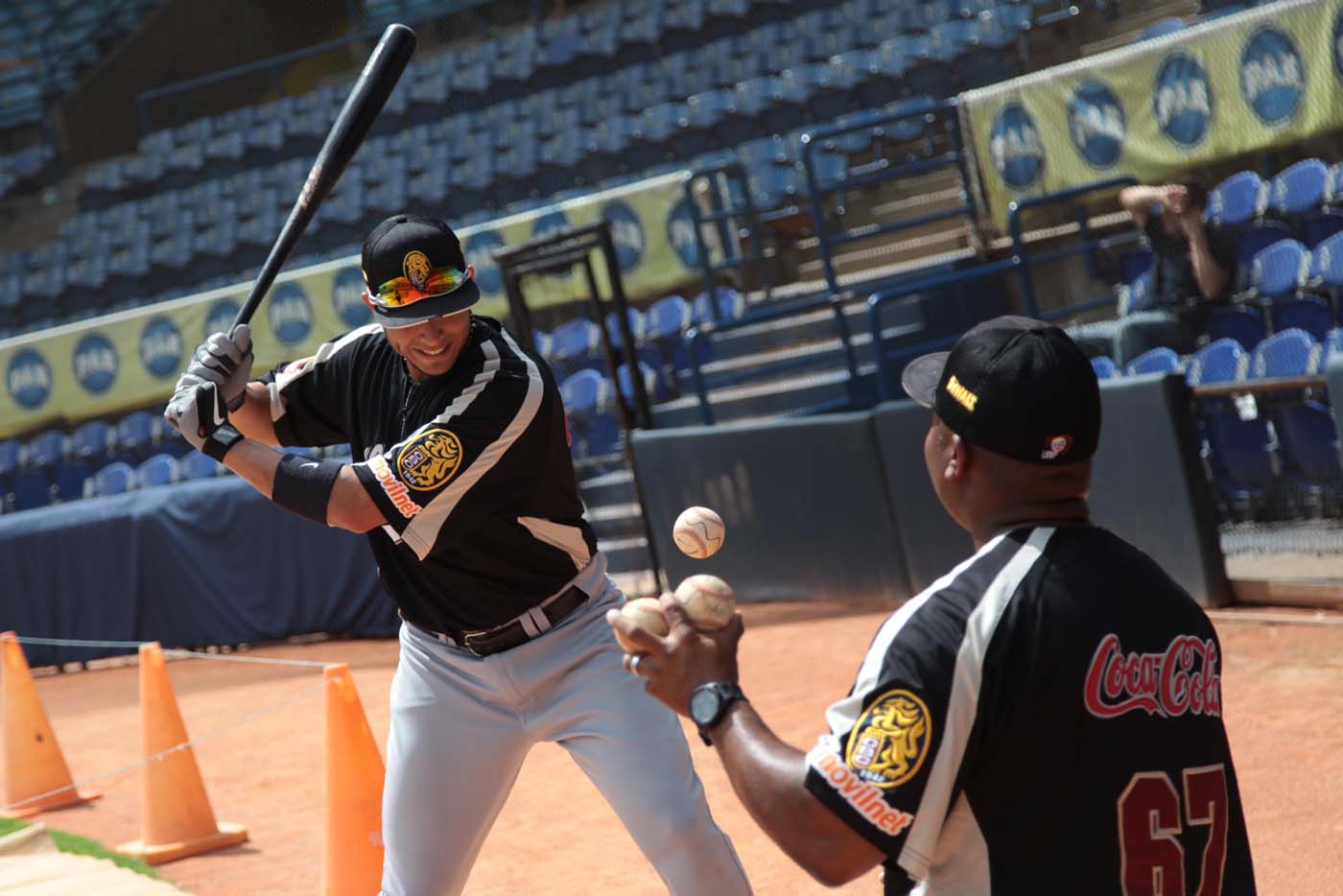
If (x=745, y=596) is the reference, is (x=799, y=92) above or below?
above

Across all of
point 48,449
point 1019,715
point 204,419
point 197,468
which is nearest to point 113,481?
point 197,468

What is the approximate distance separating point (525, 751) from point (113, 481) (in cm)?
1508

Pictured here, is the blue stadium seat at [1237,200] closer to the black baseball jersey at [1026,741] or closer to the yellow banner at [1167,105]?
the yellow banner at [1167,105]

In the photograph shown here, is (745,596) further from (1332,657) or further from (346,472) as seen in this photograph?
(346,472)

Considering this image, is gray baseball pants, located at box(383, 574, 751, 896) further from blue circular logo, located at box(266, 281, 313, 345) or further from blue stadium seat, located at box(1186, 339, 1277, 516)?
blue circular logo, located at box(266, 281, 313, 345)

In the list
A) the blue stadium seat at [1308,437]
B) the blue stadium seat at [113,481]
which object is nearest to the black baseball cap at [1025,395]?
the blue stadium seat at [1308,437]

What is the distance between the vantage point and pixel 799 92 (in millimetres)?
16500

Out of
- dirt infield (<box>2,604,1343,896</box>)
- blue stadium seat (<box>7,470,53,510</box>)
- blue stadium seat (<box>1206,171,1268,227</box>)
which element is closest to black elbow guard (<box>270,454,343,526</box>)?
dirt infield (<box>2,604,1343,896</box>)

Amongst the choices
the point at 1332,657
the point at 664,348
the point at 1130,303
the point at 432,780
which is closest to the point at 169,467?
the point at 664,348

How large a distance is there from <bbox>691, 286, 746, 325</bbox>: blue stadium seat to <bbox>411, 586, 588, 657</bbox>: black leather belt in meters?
9.84

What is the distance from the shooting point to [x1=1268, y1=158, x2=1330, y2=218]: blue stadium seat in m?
9.55

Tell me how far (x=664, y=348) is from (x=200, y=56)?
582 inches

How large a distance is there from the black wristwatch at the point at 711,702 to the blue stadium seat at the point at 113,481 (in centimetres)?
1626

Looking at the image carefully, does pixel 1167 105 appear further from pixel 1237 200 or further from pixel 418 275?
pixel 418 275
